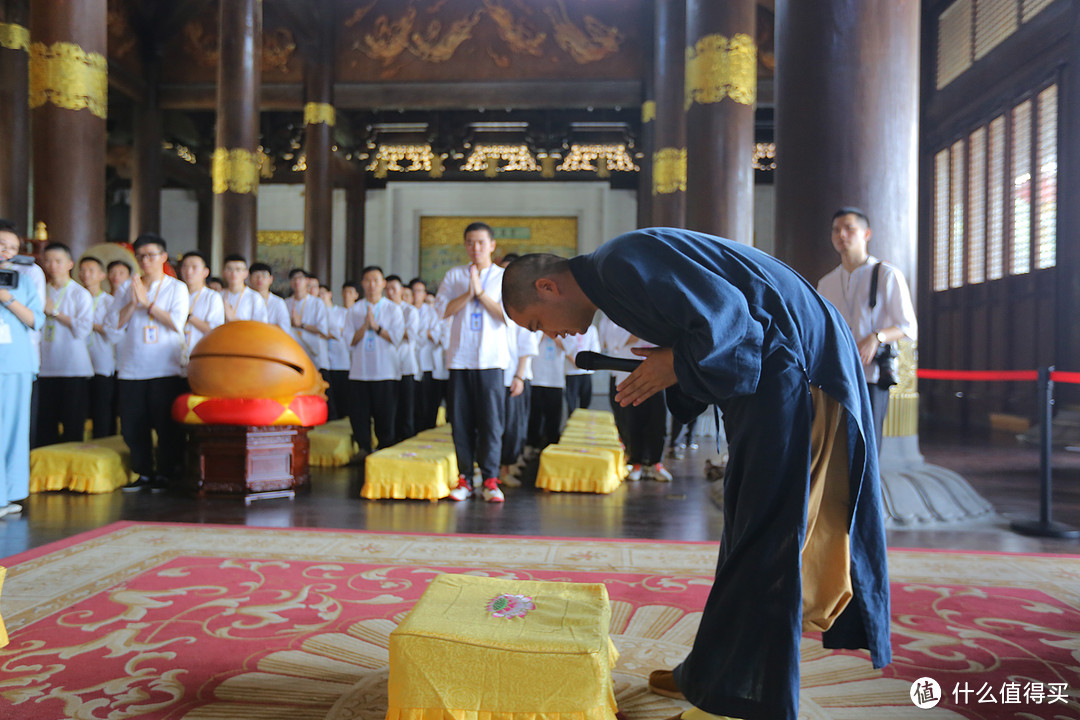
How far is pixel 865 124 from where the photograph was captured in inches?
153

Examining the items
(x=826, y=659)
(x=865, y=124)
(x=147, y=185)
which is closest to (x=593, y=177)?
(x=147, y=185)

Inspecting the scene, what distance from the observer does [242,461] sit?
14.1 feet

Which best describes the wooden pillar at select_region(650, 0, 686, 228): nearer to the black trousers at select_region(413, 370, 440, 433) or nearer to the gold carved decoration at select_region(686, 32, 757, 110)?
the gold carved decoration at select_region(686, 32, 757, 110)

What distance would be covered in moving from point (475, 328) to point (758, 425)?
2.98 meters

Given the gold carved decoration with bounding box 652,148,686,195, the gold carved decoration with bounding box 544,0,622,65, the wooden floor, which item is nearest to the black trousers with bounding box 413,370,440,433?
the wooden floor

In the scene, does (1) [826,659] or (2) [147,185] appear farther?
(2) [147,185]

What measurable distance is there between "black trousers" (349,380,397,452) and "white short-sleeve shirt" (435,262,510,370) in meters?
1.81

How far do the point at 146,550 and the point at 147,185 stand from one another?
11.3m

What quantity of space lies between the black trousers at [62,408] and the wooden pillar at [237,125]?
430 cm

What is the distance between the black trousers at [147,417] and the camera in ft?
14.9

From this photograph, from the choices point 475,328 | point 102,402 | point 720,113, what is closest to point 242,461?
point 475,328

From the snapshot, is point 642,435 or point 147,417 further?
point 642,435

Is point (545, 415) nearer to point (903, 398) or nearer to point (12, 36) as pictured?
point (903, 398)

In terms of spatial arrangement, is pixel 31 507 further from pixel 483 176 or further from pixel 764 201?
pixel 764 201
